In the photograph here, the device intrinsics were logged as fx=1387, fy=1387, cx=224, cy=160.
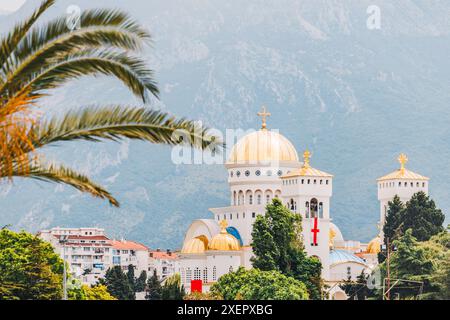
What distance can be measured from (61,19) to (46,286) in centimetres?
4400

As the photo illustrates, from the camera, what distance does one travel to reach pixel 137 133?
74.5 ft

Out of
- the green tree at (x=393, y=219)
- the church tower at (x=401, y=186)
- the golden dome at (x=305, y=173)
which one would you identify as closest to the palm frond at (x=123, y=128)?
the green tree at (x=393, y=219)

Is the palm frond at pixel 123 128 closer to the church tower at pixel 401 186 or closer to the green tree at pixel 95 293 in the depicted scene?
the green tree at pixel 95 293

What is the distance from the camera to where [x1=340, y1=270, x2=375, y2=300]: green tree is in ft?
282

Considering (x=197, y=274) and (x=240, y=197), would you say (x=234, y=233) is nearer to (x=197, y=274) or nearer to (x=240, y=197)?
(x=240, y=197)

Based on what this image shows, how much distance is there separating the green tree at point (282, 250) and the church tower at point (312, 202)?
875 cm

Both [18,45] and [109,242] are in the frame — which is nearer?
[18,45]

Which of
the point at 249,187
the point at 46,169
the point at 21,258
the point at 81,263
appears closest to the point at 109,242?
the point at 81,263

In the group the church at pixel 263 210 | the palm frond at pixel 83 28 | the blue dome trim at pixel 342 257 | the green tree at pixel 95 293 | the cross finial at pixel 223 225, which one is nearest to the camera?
the palm frond at pixel 83 28

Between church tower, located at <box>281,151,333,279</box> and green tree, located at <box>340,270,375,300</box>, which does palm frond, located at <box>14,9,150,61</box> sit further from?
church tower, located at <box>281,151,333,279</box>

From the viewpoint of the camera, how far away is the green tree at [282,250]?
82688mm

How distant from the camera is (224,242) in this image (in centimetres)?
9394
